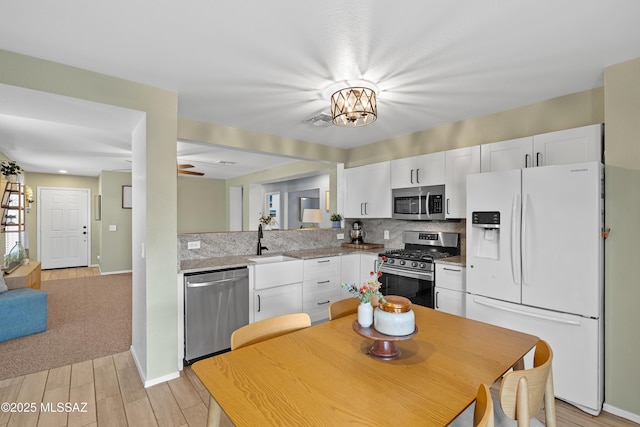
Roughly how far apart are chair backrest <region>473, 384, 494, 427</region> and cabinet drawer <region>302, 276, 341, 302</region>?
259cm

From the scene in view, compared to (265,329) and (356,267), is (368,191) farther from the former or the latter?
(265,329)

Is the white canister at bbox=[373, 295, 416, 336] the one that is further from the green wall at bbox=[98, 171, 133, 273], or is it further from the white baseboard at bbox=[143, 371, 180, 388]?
the green wall at bbox=[98, 171, 133, 273]

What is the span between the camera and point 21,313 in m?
3.44

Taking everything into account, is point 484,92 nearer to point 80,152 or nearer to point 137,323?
point 137,323

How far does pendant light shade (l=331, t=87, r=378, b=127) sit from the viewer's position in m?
2.29

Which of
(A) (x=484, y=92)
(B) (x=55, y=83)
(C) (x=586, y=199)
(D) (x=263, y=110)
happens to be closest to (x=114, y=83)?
(B) (x=55, y=83)

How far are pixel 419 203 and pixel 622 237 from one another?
67.8 inches

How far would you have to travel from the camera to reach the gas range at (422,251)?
127 inches

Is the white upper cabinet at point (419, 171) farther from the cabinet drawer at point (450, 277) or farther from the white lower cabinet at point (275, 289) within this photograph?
the white lower cabinet at point (275, 289)

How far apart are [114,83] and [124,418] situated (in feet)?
7.78

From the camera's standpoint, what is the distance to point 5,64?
6.42 ft

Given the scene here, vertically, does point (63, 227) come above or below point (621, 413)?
above

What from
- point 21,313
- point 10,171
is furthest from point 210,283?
point 10,171

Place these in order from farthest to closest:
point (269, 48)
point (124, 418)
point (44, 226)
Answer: point (44, 226) < point (124, 418) < point (269, 48)
